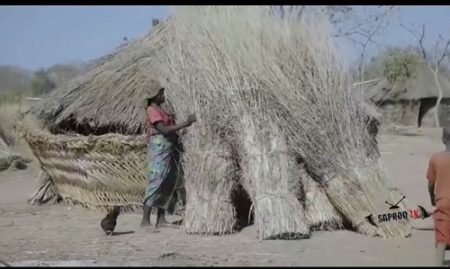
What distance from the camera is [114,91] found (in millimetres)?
8500

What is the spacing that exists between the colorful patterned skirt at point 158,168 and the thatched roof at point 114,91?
3.59 ft

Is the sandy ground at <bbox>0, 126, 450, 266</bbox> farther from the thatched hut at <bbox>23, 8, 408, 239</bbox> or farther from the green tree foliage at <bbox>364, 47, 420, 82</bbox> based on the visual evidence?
the green tree foliage at <bbox>364, 47, 420, 82</bbox>

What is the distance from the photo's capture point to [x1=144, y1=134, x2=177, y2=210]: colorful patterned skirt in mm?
6902

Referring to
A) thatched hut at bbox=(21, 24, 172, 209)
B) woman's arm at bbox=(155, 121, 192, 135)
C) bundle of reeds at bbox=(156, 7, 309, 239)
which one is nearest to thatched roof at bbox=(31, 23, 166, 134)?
thatched hut at bbox=(21, 24, 172, 209)

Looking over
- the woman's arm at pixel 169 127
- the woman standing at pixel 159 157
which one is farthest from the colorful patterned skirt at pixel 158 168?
the woman's arm at pixel 169 127

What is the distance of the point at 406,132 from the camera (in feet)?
82.1

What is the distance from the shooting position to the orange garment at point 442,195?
16.8 ft

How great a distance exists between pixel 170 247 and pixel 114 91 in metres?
3.09

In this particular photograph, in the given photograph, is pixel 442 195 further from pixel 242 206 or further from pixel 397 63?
pixel 397 63

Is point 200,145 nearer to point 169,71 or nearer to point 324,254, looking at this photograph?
point 169,71

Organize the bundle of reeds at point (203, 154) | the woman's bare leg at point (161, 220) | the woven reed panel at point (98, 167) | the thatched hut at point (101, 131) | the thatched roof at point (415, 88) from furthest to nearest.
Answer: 1. the thatched roof at point (415, 88)
2. the thatched hut at point (101, 131)
3. the woven reed panel at point (98, 167)
4. the woman's bare leg at point (161, 220)
5. the bundle of reeds at point (203, 154)

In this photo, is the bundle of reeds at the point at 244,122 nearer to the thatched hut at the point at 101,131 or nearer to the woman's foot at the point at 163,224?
the woman's foot at the point at 163,224

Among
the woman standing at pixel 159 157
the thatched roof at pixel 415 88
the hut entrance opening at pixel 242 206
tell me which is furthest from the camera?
the thatched roof at pixel 415 88

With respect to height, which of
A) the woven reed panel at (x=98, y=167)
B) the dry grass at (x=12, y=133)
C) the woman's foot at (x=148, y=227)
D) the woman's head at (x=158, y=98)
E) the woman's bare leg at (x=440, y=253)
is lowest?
the woman's bare leg at (x=440, y=253)
